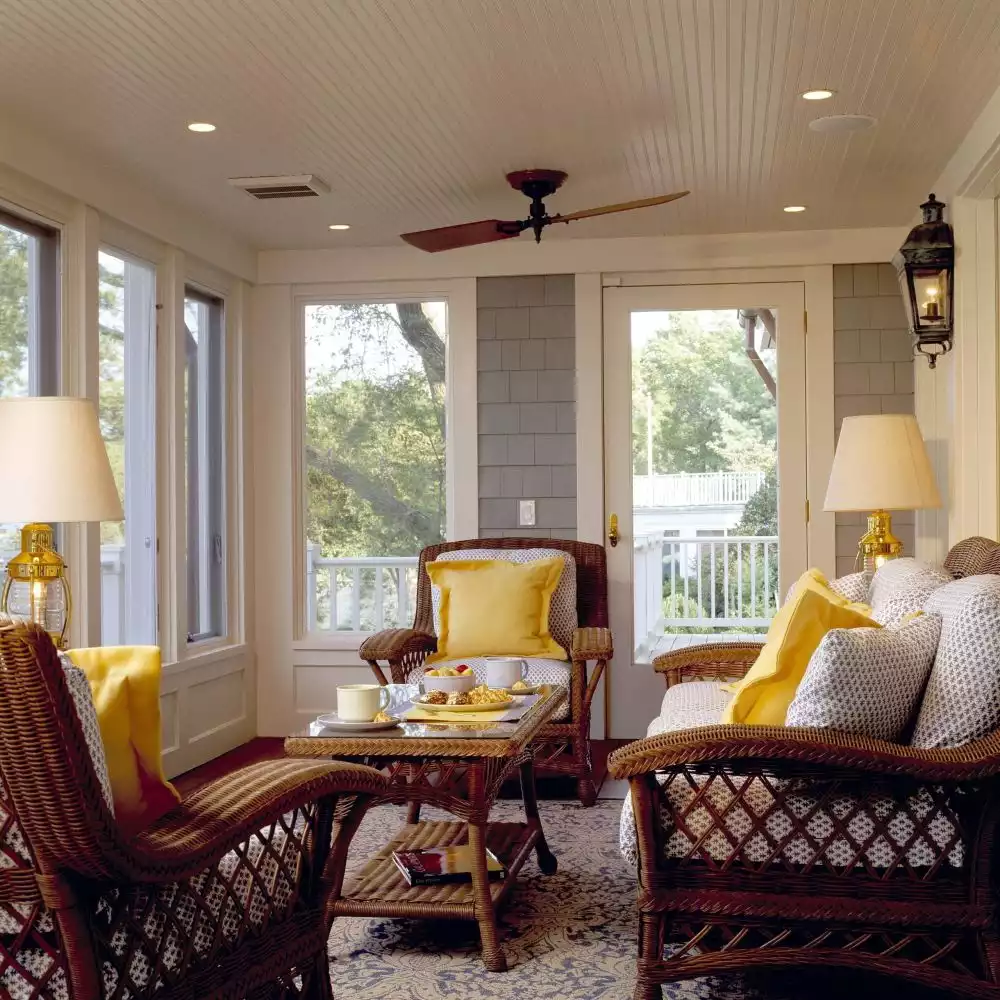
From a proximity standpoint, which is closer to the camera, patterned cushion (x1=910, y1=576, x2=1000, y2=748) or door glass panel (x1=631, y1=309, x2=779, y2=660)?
patterned cushion (x1=910, y1=576, x2=1000, y2=748)

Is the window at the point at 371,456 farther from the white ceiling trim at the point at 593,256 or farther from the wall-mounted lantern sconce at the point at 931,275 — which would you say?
the wall-mounted lantern sconce at the point at 931,275

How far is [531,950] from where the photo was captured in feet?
10.2

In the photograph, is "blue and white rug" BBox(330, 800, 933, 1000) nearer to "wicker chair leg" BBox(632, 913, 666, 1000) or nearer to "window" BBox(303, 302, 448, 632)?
"wicker chair leg" BBox(632, 913, 666, 1000)

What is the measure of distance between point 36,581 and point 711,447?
364 centimetres

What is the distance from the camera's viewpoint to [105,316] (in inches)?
196

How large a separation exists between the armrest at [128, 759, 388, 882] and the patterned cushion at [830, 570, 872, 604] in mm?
1995

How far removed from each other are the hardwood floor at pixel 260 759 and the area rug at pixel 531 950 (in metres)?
1.17

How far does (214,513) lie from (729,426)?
2.60 m

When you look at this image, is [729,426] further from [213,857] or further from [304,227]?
[213,857]

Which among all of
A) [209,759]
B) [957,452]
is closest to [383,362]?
[209,759]

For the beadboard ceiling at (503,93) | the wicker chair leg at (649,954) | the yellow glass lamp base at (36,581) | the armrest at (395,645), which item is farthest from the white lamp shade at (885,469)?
the yellow glass lamp base at (36,581)

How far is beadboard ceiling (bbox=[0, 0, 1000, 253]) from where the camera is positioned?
3.36m

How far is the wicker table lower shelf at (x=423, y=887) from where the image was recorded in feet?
10.0

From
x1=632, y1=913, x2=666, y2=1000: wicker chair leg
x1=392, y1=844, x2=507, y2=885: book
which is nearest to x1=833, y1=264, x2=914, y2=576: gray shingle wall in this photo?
x1=392, y1=844, x2=507, y2=885: book
